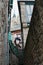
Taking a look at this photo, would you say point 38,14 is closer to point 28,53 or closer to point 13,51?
point 28,53

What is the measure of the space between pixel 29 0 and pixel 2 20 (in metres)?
9.46

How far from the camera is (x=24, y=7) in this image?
15.0 metres

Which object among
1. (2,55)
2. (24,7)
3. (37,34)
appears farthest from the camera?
(24,7)

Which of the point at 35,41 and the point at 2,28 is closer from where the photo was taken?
the point at 35,41

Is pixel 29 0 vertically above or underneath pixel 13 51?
above

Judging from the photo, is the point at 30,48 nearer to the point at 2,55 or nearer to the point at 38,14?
the point at 38,14

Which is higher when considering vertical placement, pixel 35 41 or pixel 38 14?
pixel 38 14

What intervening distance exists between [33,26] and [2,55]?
188 cm

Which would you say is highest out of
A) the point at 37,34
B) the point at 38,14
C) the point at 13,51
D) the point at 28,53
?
the point at 38,14

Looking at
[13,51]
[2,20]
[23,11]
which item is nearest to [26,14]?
[23,11]

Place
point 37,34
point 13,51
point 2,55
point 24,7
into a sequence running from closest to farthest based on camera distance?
point 37,34
point 2,55
point 13,51
point 24,7

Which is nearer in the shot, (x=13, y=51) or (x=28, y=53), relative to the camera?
(x=28, y=53)

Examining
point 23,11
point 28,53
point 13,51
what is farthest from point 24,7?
point 28,53

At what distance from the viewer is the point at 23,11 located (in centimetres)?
1503
